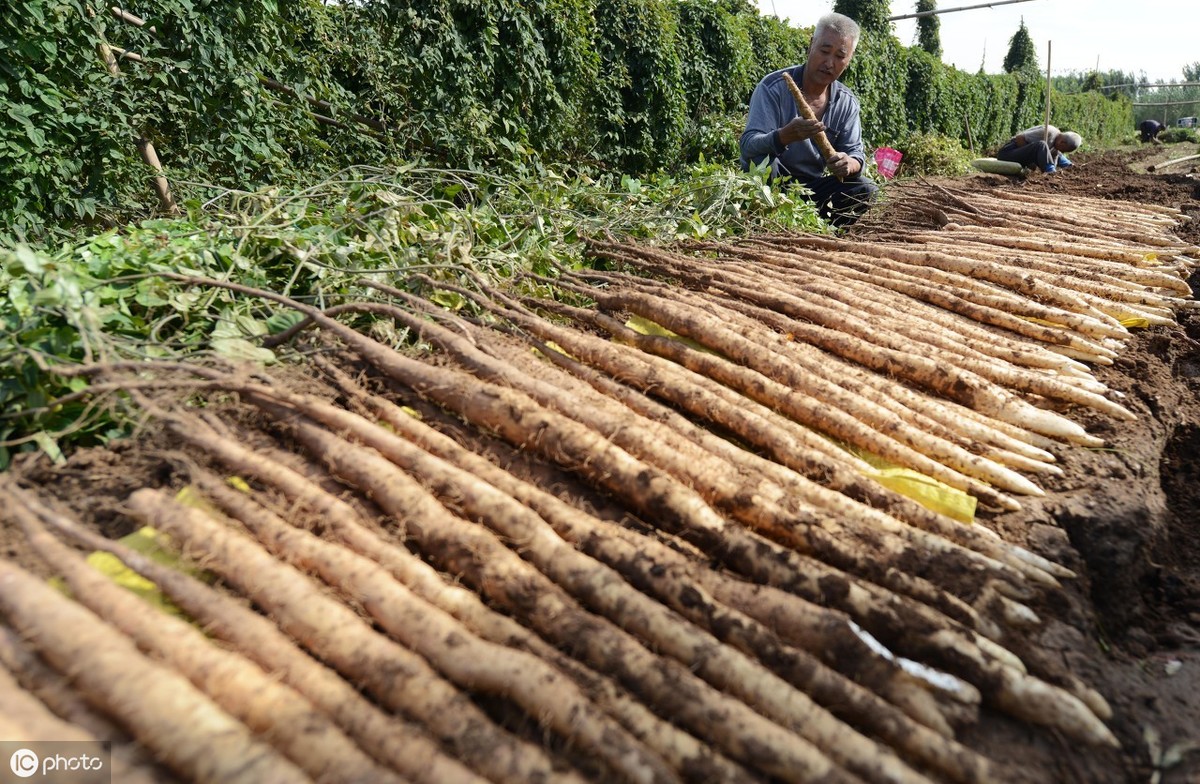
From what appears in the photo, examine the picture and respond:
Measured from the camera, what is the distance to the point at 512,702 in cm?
137

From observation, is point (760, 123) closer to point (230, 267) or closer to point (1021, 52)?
point (230, 267)

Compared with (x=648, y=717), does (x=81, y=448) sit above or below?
above

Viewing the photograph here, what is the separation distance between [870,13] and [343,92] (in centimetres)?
1479

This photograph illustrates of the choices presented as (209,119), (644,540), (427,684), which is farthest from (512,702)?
(209,119)

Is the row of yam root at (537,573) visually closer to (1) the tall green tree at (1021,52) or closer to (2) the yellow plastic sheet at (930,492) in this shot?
(2) the yellow plastic sheet at (930,492)

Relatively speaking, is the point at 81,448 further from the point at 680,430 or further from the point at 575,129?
the point at 575,129

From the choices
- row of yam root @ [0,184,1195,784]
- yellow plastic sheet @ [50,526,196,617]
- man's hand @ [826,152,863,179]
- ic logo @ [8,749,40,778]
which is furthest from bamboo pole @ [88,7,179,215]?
man's hand @ [826,152,863,179]

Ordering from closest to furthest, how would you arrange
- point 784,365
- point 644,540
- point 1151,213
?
point 644,540 → point 784,365 → point 1151,213

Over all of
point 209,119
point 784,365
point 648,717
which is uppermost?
point 209,119

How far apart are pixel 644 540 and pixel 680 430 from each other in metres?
0.58

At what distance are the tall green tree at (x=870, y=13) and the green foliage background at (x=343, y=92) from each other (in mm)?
6602

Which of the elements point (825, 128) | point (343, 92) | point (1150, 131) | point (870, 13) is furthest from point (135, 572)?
point (1150, 131)

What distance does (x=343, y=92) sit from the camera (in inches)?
277

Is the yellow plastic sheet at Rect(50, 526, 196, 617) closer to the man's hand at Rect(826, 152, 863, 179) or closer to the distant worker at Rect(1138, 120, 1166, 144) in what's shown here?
the man's hand at Rect(826, 152, 863, 179)
